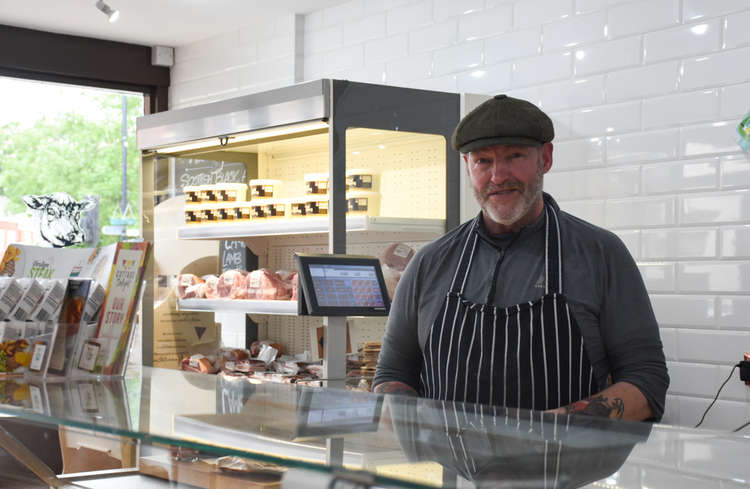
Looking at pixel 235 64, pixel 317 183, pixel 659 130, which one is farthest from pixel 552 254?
pixel 235 64

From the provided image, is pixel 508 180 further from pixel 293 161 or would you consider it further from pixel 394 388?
pixel 293 161

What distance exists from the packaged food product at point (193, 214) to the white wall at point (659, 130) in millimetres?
1423

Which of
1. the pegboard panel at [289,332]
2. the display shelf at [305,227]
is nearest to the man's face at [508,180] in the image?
the display shelf at [305,227]

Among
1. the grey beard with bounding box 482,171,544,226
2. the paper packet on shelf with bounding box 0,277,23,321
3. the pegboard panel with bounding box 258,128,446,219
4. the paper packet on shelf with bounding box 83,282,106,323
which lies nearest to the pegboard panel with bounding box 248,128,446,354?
the pegboard panel with bounding box 258,128,446,219

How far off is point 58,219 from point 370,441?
4.73 meters

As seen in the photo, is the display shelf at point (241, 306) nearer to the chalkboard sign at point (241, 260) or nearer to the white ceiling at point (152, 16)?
the chalkboard sign at point (241, 260)

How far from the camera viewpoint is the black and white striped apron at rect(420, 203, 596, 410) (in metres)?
2.20

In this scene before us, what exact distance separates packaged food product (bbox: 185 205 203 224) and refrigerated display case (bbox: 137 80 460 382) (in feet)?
0.08

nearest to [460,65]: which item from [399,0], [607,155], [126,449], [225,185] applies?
[399,0]

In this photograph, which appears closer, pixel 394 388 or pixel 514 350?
pixel 514 350

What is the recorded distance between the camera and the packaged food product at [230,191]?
16.3 feet

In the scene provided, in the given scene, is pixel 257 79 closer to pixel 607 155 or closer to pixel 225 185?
pixel 225 185

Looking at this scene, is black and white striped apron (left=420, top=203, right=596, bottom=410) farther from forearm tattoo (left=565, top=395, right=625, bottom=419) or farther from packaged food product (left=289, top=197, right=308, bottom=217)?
packaged food product (left=289, top=197, right=308, bottom=217)

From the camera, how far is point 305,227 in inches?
170
